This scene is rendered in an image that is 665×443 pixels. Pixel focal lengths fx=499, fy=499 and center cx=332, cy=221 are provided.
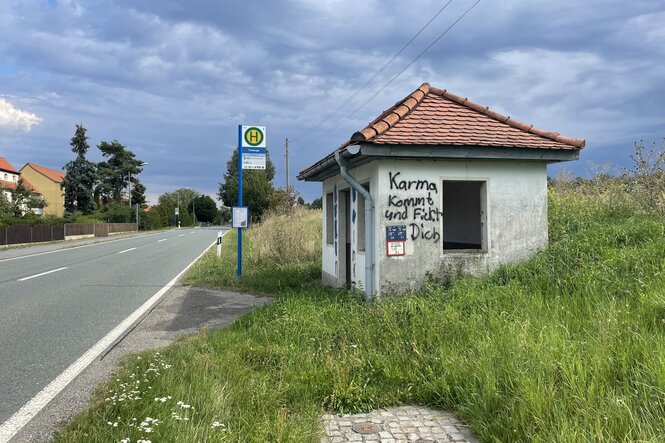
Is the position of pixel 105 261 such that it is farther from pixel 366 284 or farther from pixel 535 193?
pixel 535 193

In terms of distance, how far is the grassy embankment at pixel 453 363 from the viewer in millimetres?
3396

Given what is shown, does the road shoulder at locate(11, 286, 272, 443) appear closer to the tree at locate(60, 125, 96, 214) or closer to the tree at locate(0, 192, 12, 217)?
the tree at locate(0, 192, 12, 217)

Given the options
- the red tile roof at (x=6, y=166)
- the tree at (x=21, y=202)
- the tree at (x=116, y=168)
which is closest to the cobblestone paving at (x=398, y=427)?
the tree at (x=21, y=202)

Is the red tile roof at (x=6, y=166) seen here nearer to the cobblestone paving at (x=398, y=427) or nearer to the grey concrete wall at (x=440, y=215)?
the grey concrete wall at (x=440, y=215)

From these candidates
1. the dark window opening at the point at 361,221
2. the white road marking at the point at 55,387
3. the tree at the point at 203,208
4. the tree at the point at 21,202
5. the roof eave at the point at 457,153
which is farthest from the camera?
the tree at the point at 203,208

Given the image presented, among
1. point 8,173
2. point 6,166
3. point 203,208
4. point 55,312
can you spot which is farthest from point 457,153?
point 203,208

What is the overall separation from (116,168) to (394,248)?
282 feet

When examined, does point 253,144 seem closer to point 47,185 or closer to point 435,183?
point 435,183

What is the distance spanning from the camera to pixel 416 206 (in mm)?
7438

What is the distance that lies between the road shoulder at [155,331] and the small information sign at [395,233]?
2754 mm

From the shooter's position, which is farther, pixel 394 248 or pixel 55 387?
pixel 394 248

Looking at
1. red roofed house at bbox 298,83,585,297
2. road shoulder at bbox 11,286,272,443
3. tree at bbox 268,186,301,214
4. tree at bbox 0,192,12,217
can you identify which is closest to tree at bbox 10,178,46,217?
tree at bbox 0,192,12,217

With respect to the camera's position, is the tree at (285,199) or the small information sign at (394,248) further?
the tree at (285,199)

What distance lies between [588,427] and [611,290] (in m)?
2.94
